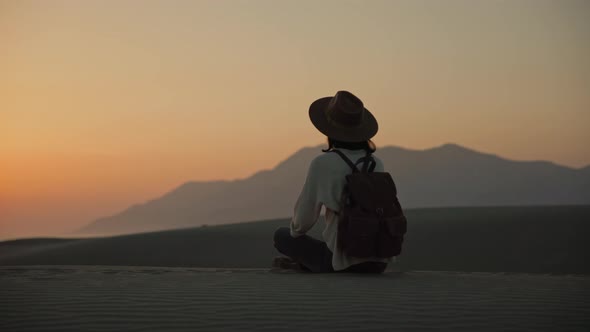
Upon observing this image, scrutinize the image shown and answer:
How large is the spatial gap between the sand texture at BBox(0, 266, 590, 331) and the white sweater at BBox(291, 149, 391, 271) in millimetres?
241

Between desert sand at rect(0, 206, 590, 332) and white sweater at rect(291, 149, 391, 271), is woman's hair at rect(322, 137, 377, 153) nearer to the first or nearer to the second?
white sweater at rect(291, 149, 391, 271)

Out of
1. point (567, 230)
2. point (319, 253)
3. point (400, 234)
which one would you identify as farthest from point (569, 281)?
point (567, 230)

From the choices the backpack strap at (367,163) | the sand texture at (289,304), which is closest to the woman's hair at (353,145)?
the backpack strap at (367,163)

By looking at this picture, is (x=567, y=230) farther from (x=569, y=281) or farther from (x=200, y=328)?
(x=200, y=328)

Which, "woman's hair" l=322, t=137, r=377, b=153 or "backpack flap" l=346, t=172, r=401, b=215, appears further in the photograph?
"woman's hair" l=322, t=137, r=377, b=153

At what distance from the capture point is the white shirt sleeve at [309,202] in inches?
256

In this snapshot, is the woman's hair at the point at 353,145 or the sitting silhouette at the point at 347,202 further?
the woman's hair at the point at 353,145

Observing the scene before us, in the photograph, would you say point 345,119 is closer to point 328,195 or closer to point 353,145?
point 353,145

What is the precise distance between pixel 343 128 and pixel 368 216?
35.7 inches

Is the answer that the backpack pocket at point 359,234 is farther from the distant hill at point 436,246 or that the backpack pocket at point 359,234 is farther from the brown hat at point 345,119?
the distant hill at point 436,246

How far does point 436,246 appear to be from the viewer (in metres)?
17.9

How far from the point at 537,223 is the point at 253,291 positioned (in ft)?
44.6

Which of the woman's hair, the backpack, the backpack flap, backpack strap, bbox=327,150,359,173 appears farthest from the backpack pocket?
the woman's hair

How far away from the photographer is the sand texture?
4.79 metres
